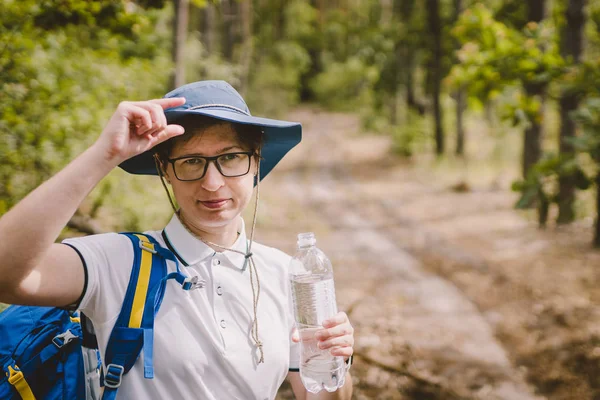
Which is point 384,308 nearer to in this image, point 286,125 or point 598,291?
point 598,291

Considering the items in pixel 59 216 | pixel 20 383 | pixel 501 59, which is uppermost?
pixel 501 59

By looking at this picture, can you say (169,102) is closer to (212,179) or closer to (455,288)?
(212,179)

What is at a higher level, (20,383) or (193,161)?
(193,161)

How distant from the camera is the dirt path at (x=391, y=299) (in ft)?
15.7

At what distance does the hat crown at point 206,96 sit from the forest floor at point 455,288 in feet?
9.98

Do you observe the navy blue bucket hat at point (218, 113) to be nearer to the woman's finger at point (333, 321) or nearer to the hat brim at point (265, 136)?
the hat brim at point (265, 136)

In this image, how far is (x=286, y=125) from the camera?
195 centimetres

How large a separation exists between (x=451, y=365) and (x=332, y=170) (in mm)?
14499

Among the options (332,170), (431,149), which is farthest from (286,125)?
(431,149)

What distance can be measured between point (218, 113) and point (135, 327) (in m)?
0.80

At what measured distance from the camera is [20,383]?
166 centimetres

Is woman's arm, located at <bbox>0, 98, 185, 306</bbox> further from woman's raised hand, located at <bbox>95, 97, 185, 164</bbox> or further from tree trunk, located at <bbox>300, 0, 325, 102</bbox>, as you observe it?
tree trunk, located at <bbox>300, 0, 325, 102</bbox>

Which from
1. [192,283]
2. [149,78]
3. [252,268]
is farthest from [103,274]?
[149,78]

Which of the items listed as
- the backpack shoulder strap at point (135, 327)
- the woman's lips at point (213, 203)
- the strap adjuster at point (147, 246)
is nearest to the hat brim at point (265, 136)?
the woman's lips at point (213, 203)
